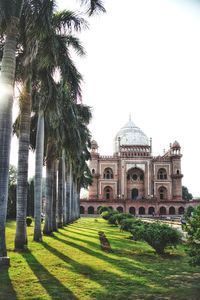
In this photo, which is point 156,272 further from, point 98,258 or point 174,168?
point 174,168

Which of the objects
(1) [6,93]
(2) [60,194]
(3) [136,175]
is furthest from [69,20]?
(3) [136,175]

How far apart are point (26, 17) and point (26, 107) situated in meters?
3.34

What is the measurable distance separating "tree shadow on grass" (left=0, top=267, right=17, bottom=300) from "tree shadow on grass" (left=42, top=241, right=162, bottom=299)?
1530 mm

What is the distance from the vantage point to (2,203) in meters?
A: 9.26

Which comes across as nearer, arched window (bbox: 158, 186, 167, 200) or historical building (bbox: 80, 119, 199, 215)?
historical building (bbox: 80, 119, 199, 215)

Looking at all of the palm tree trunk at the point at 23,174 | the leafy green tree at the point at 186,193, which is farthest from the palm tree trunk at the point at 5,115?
the leafy green tree at the point at 186,193

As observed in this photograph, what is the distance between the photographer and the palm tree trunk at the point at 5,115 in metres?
9.23

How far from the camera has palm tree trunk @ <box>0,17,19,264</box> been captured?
9227 mm

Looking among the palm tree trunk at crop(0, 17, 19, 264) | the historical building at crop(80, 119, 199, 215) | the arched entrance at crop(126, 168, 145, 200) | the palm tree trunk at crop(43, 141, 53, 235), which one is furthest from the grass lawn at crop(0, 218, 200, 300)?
the arched entrance at crop(126, 168, 145, 200)

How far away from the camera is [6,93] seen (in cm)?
976

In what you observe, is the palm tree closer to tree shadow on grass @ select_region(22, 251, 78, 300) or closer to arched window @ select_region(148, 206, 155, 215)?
tree shadow on grass @ select_region(22, 251, 78, 300)

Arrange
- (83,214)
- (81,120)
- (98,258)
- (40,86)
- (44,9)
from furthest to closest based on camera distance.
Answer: (83,214), (81,120), (40,86), (98,258), (44,9)

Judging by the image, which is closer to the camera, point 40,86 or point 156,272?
point 156,272

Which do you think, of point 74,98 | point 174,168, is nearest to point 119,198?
point 174,168
